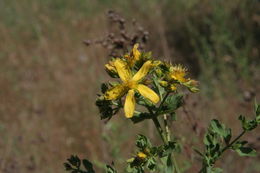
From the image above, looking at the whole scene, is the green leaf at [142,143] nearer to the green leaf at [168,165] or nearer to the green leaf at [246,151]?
the green leaf at [168,165]

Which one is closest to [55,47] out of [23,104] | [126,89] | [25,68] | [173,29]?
[25,68]

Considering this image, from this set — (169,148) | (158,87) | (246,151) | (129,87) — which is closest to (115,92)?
(129,87)

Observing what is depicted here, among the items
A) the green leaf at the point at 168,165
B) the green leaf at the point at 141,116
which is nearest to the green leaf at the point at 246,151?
the green leaf at the point at 168,165

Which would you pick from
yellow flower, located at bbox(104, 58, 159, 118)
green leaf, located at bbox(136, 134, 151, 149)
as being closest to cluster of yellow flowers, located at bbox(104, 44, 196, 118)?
yellow flower, located at bbox(104, 58, 159, 118)

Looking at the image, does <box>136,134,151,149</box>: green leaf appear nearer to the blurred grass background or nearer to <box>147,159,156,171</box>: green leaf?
<box>147,159,156,171</box>: green leaf

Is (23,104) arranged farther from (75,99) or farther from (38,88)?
(75,99)

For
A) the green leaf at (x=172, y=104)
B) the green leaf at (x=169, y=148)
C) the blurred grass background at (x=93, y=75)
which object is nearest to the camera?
the green leaf at (x=169, y=148)

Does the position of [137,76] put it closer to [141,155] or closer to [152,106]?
[152,106]
